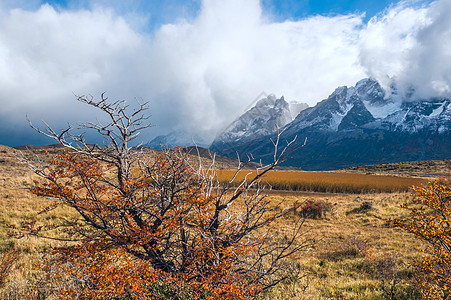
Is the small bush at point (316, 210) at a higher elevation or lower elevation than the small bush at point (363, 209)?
higher

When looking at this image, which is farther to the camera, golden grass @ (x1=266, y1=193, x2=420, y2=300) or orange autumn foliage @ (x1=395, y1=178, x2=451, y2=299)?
golden grass @ (x1=266, y1=193, x2=420, y2=300)

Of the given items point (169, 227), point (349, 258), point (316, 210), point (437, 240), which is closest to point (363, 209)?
point (316, 210)

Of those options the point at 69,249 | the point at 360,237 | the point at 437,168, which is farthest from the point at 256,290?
the point at 437,168

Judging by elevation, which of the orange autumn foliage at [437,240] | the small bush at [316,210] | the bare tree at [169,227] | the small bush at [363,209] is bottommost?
the small bush at [363,209]

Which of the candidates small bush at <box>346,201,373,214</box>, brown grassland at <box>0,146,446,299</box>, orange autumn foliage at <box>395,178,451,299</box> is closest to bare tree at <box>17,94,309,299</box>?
brown grassland at <box>0,146,446,299</box>

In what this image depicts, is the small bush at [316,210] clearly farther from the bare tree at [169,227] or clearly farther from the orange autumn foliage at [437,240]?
the bare tree at [169,227]

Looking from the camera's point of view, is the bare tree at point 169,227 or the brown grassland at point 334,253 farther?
the brown grassland at point 334,253

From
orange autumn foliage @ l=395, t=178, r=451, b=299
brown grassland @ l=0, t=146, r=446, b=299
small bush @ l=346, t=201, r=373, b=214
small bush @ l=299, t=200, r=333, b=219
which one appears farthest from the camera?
small bush @ l=346, t=201, r=373, b=214

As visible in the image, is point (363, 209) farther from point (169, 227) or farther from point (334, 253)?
point (169, 227)

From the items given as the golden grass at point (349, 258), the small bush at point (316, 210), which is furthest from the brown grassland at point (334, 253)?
the small bush at point (316, 210)

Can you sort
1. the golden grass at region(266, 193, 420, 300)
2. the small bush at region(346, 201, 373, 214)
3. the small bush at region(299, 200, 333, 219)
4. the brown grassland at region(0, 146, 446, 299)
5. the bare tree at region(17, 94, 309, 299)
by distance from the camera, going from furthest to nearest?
the small bush at region(346, 201, 373, 214), the small bush at region(299, 200, 333, 219), the golden grass at region(266, 193, 420, 300), the brown grassland at region(0, 146, 446, 299), the bare tree at region(17, 94, 309, 299)

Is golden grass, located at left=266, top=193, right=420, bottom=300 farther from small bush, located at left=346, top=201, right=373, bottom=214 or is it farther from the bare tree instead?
the bare tree

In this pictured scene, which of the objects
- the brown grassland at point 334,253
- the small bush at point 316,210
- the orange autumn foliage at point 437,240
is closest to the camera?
the orange autumn foliage at point 437,240

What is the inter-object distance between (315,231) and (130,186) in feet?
42.6
